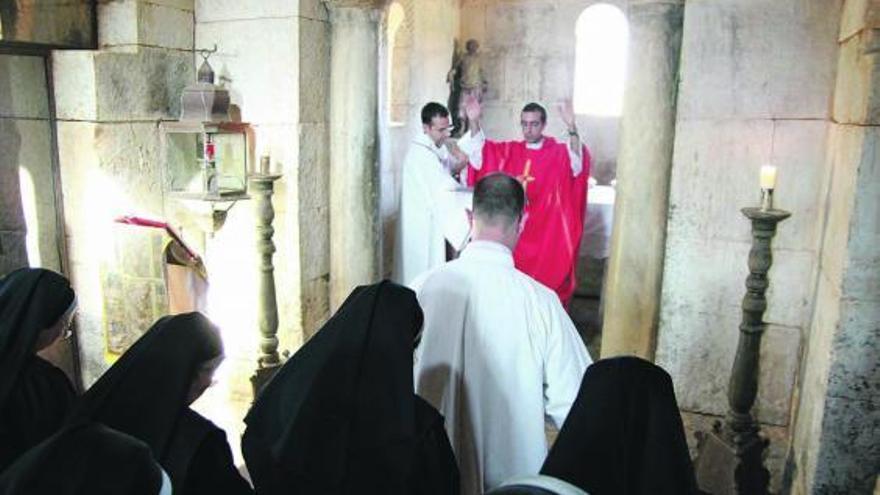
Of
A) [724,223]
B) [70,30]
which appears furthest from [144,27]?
[724,223]

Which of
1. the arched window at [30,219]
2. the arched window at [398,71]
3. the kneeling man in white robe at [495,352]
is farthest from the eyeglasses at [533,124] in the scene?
the arched window at [30,219]

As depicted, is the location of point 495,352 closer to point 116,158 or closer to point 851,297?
point 851,297

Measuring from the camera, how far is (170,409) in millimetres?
2260

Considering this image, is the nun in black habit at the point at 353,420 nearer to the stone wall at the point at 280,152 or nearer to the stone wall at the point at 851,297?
the stone wall at the point at 851,297

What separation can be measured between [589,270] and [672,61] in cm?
367

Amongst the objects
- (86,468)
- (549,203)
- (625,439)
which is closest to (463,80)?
(549,203)

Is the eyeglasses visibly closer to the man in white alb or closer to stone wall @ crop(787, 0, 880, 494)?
the man in white alb

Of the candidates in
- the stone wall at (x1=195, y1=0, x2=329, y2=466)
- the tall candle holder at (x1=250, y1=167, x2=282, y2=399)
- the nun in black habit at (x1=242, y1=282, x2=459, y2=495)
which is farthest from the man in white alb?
the nun in black habit at (x1=242, y1=282, x2=459, y2=495)

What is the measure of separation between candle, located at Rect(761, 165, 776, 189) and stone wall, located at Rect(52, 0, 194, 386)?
3.26m

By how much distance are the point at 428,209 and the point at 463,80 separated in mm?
3069

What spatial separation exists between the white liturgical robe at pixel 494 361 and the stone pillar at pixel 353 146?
2130 mm

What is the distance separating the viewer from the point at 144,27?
4.34m

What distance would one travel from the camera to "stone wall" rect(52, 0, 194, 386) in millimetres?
4266

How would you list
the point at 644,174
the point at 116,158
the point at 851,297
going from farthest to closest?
the point at 116,158 → the point at 644,174 → the point at 851,297
